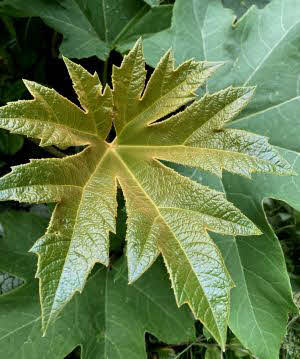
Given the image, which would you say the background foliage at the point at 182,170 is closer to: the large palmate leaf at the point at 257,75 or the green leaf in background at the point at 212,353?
the large palmate leaf at the point at 257,75

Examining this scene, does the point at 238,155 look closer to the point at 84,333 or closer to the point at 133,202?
the point at 133,202

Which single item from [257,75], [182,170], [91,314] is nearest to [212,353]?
[91,314]

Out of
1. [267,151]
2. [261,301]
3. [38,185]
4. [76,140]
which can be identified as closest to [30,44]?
[76,140]

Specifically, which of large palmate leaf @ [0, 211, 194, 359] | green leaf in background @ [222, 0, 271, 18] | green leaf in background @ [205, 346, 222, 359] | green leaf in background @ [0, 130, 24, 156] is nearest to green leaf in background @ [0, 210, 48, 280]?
large palmate leaf @ [0, 211, 194, 359]

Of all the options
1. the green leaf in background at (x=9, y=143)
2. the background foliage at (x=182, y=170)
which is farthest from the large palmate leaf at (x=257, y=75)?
the green leaf in background at (x=9, y=143)

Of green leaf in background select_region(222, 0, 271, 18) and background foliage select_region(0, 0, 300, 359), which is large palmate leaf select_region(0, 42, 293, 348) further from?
green leaf in background select_region(222, 0, 271, 18)

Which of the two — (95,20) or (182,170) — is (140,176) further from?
(95,20)
